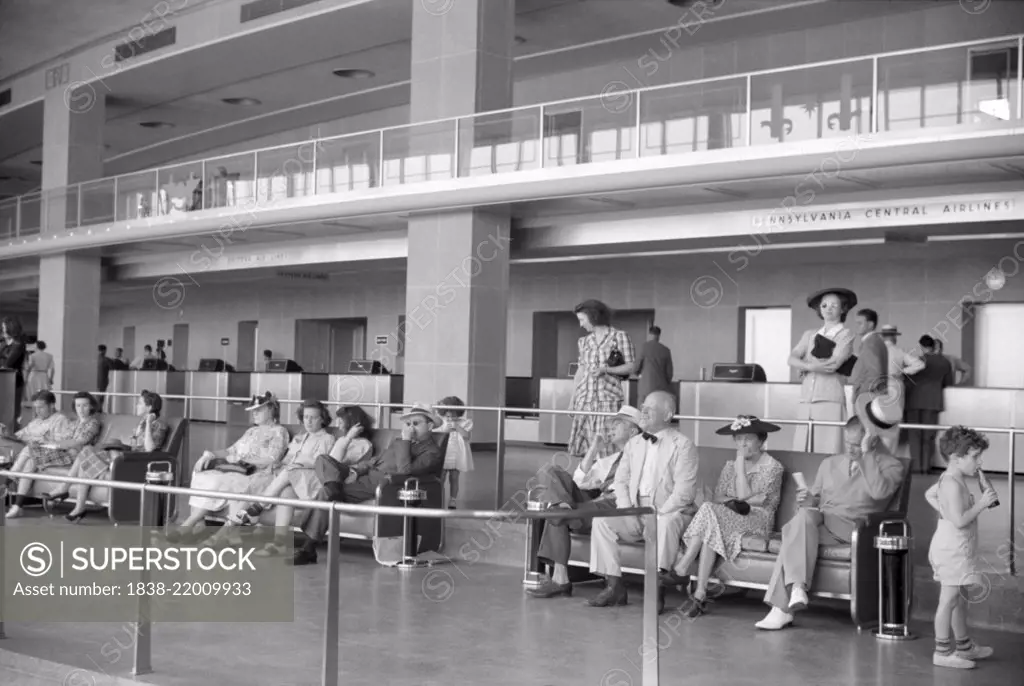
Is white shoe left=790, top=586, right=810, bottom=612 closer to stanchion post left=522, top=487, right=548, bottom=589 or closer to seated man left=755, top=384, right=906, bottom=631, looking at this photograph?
seated man left=755, top=384, right=906, bottom=631

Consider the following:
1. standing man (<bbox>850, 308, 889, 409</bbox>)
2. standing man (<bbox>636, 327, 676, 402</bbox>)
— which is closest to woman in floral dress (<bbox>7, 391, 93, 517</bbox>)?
standing man (<bbox>636, 327, 676, 402</bbox>)

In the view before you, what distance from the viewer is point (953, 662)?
577 cm

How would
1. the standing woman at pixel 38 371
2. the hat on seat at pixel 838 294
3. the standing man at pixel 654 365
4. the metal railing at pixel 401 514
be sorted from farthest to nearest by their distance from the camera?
the standing woman at pixel 38 371 → the standing man at pixel 654 365 → the hat on seat at pixel 838 294 → the metal railing at pixel 401 514

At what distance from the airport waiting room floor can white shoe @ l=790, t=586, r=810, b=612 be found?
0.15 meters

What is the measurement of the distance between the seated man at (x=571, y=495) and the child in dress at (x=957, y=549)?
2.13 m

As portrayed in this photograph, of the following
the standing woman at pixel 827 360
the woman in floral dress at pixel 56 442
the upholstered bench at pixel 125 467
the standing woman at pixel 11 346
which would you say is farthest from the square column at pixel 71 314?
the standing woman at pixel 827 360

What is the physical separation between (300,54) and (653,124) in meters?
9.86

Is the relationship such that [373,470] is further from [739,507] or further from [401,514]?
[401,514]

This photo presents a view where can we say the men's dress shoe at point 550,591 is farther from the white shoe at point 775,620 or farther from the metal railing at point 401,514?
the metal railing at point 401,514

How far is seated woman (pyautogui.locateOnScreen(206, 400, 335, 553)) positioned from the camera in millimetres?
8890

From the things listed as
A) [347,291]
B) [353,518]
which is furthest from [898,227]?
[347,291]

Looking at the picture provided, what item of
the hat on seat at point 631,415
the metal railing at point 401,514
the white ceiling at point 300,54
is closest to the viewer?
the metal railing at point 401,514

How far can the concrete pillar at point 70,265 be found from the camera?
25000 millimetres

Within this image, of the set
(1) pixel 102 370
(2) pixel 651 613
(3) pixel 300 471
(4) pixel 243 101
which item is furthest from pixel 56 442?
(4) pixel 243 101
